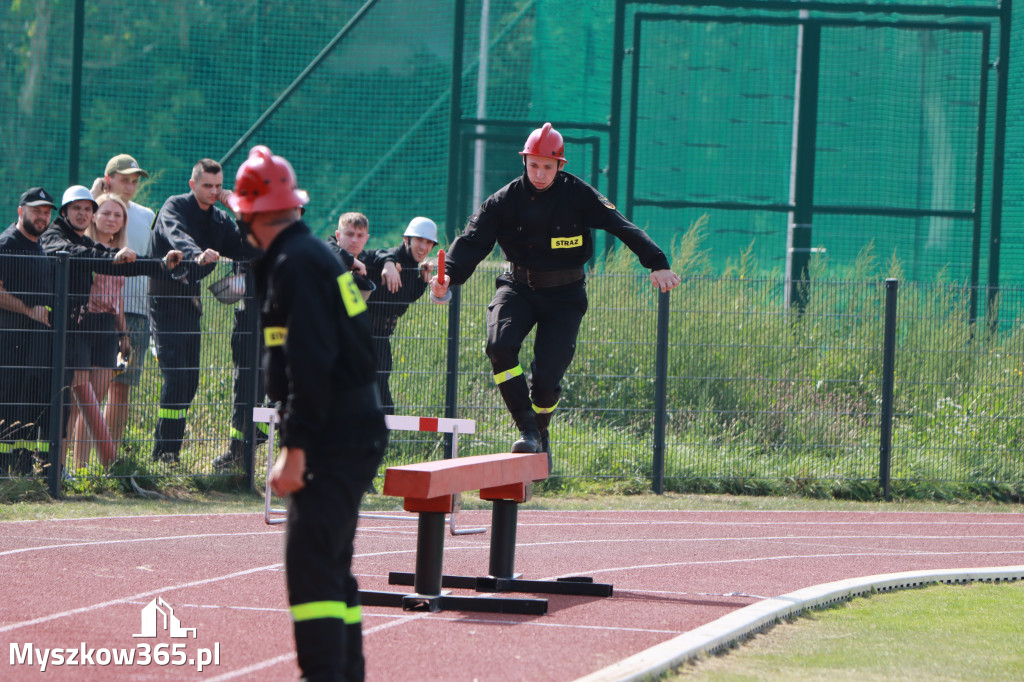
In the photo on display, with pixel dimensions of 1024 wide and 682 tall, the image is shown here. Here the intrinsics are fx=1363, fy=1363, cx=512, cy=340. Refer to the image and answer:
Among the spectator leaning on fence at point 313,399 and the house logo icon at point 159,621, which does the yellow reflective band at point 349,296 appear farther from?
the house logo icon at point 159,621

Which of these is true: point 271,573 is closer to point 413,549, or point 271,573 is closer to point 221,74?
point 413,549

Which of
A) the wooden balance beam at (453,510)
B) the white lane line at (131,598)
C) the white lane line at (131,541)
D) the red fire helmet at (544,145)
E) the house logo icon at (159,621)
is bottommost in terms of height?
the white lane line at (131,541)

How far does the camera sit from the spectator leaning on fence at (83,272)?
11.3 meters

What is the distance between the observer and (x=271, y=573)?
8320 mm

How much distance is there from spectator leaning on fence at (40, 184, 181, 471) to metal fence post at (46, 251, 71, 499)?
0.10 metres

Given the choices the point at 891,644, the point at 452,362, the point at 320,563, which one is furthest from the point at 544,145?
the point at 452,362

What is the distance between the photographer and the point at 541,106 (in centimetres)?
1869

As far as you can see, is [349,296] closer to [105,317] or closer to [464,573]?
[464,573]

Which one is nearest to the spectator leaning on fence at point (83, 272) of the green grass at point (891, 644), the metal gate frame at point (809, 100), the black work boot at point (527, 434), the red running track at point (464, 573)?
the red running track at point (464, 573)

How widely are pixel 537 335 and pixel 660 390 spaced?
16.5ft

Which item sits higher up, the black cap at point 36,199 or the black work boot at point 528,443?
the black cap at point 36,199

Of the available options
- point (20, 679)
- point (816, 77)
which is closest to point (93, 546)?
point (20, 679)

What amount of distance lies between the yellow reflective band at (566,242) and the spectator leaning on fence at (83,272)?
4055mm

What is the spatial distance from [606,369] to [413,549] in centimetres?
482
